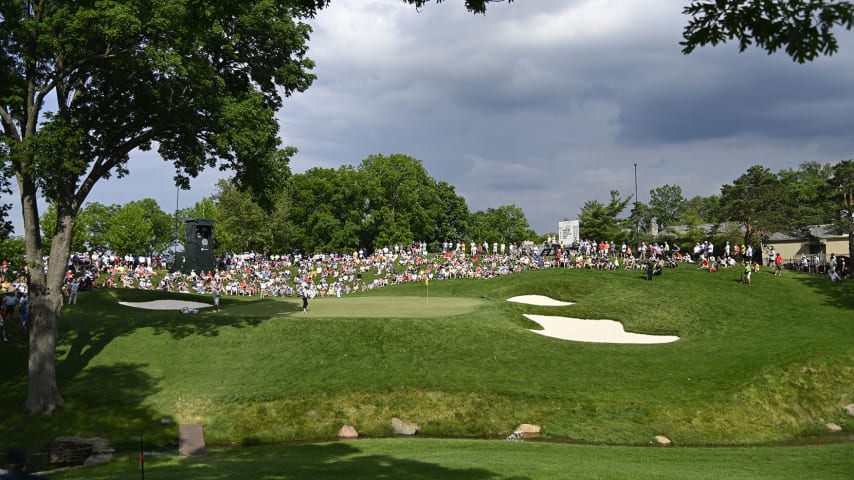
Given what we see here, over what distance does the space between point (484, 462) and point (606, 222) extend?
79.8 m

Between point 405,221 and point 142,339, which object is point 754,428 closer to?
point 142,339

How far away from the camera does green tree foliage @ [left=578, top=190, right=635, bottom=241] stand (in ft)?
289

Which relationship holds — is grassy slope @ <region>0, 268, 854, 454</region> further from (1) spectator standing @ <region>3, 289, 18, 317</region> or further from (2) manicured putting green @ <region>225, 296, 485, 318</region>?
(1) spectator standing @ <region>3, 289, 18, 317</region>

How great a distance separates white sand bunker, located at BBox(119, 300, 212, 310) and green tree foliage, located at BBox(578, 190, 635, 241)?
218ft

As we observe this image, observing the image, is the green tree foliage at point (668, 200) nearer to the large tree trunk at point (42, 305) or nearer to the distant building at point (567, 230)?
the distant building at point (567, 230)

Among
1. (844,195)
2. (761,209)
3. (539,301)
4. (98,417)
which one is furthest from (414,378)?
(761,209)

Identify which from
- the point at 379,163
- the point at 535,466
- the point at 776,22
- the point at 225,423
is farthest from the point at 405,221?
the point at 776,22

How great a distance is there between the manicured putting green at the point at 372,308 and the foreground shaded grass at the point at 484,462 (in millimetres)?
12834

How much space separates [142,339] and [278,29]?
15.6 meters

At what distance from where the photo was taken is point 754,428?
20.3 metres

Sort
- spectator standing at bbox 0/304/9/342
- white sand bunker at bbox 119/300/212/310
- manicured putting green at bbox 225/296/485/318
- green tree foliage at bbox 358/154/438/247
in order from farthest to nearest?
green tree foliage at bbox 358/154/438/247 < white sand bunker at bbox 119/300/212/310 < manicured putting green at bbox 225/296/485/318 < spectator standing at bbox 0/304/9/342

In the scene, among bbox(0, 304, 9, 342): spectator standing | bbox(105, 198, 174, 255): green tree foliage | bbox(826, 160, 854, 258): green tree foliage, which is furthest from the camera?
bbox(105, 198, 174, 255): green tree foliage

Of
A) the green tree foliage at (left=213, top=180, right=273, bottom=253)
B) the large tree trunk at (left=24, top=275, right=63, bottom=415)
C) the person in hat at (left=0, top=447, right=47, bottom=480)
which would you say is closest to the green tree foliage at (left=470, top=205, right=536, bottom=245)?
the green tree foliage at (left=213, top=180, right=273, bottom=253)

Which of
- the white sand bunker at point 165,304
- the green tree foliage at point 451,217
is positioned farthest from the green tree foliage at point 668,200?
the white sand bunker at point 165,304
